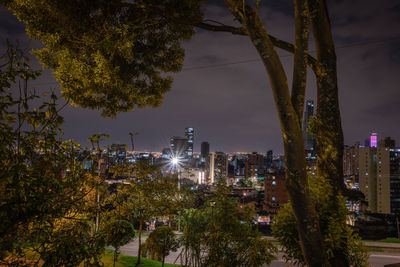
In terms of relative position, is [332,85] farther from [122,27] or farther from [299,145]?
[122,27]

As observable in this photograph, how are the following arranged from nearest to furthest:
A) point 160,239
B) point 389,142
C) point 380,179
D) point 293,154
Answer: point 293,154
point 160,239
point 380,179
point 389,142

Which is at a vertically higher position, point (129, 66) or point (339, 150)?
point (129, 66)

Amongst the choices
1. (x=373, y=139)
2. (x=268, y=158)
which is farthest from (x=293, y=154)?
(x=268, y=158)

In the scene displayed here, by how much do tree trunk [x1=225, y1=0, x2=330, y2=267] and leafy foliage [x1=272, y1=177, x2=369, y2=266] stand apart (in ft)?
1.06

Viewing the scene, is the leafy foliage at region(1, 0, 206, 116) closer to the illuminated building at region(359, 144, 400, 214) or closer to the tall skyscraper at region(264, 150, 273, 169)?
the illuminated building at region(359, 144, 400, 214)

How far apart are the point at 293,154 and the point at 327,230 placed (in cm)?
106

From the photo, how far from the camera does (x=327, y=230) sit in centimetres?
269

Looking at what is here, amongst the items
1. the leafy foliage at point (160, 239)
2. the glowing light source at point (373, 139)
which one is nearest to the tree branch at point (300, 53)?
the leafy foliage at point (160, 239)

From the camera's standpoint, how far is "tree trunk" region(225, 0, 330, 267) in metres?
2.37

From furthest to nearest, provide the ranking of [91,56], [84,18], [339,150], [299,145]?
[91,56] < [84,18] < [339,150] < [299,145]

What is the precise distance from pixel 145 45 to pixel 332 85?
2.98m

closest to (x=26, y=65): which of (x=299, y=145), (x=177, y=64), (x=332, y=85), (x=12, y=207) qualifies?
(x=12, y=207)

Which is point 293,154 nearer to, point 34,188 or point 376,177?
point 34,188

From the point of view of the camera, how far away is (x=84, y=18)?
314cm
